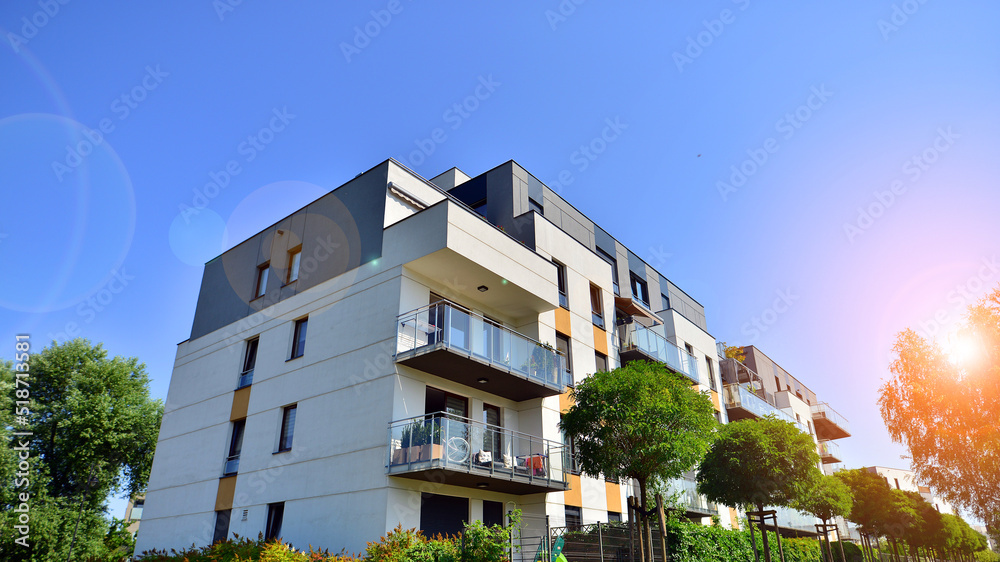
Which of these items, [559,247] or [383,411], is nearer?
[383,411]

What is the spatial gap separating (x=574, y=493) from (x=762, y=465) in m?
5.43

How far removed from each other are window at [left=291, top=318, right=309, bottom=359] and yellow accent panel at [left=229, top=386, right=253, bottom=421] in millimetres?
2198

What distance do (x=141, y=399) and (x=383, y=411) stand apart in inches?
905

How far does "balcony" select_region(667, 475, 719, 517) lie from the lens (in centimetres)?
2017

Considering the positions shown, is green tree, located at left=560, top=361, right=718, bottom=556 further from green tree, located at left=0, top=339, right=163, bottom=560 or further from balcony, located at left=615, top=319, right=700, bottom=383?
green tree, located at left=0, top=339, right=163, bottom=560

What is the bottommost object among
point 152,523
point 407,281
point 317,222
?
point 152,523

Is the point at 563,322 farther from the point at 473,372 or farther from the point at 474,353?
the point at 474,353

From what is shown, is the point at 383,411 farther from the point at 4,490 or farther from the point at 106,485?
the point at 106,485

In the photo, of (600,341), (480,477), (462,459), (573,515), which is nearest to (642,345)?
(600,341)

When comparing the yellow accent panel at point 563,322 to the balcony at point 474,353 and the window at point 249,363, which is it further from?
the window at point 249,363

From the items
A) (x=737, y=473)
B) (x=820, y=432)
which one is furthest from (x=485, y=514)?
(x=820, y=432)

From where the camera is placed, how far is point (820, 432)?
1729 inches

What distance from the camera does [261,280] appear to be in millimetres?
20438

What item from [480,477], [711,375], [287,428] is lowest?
[480,477]
